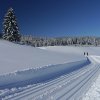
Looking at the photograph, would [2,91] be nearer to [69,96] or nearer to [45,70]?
[69,96]

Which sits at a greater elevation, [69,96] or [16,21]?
[16,21]

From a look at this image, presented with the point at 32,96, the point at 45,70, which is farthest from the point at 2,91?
the point at 45,70

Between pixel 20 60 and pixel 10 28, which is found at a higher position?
pixel 10 28

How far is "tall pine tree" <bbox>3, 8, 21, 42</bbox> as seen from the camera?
60844 mm

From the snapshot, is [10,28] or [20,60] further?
[10,28]

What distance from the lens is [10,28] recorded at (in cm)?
6141

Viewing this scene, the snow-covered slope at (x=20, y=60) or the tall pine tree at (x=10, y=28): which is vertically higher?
the tall pine tree at (x=10, y=28)

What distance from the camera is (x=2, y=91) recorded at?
10578 mm

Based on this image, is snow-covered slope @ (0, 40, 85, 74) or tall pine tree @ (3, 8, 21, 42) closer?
snow-covered slope @ (0, 40, 85, 74)

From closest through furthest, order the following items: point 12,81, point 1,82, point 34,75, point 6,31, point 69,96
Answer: point 69,96
point 1,82
point 12,81
point 34,75
point 6,31

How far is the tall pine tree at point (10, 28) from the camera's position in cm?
6084

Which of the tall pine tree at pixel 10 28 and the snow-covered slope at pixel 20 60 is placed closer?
the snow-covered slope at pixel 20 60

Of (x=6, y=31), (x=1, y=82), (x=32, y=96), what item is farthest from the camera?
(x=6, y=31)

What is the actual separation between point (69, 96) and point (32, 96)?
5.95 feet
